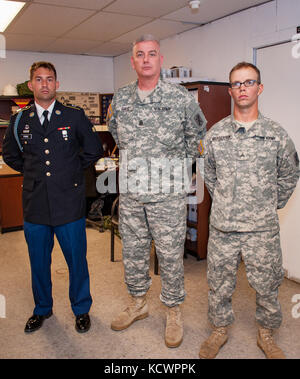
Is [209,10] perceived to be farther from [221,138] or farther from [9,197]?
[9,197]

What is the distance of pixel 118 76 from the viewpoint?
5957 millimetres

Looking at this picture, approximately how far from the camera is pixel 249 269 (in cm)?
199

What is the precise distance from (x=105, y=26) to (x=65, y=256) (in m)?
2.82

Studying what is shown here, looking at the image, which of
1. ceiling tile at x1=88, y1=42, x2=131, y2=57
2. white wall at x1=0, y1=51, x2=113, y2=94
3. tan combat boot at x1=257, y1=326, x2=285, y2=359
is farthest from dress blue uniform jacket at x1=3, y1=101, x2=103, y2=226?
white wall at x1=0, y1=51, x2=113, y2=94

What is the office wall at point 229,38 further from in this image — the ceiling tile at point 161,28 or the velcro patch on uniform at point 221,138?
the velcro patch on uniform at point 221,138

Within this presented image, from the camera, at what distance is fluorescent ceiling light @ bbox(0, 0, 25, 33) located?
321 centimetres

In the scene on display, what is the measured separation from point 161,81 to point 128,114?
28 centimetres

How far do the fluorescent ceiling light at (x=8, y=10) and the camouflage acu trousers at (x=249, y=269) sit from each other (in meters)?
2.71

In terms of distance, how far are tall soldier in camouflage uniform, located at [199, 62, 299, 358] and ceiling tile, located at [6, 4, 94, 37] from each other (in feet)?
7.46

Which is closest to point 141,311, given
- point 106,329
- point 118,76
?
point 106,329

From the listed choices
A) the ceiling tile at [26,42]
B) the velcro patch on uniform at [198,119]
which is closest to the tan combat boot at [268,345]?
the velcro patch on uniform at [198,119]

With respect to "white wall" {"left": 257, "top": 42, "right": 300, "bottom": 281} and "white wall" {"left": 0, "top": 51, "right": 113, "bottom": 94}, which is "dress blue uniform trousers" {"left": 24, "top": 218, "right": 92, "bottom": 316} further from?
"white wall" {"left": 0, "top": 51, "right": 113, "bottom": 94}

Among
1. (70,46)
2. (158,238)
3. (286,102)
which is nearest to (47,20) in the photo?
(70,46)

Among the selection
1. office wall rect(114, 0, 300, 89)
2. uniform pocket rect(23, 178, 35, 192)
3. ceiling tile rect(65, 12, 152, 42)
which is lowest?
uniform pocket rect(23, 178, 35, 192)
